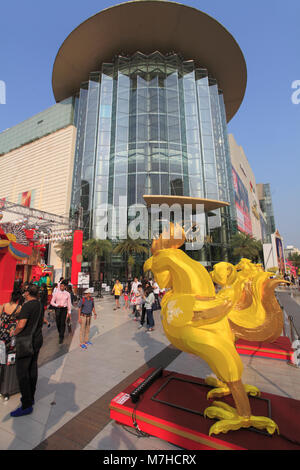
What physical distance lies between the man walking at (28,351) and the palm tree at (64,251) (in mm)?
22097

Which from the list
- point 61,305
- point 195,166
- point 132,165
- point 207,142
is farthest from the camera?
point 207,142

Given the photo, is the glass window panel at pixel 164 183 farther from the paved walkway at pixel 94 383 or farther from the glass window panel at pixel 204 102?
the paved walkway at pixel 94 383

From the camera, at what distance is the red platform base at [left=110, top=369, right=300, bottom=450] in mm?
2143

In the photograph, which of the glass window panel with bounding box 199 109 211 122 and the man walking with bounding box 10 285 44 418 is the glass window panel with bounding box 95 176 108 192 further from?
the man walking with bounding box 10 285 44 418

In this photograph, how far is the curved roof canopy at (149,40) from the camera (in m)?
23.3

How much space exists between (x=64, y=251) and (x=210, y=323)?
24.4 metres

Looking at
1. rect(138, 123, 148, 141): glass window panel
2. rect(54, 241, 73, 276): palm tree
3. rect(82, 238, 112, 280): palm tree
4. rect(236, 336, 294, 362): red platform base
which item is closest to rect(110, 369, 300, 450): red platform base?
rect(236, 336, 294, 362): red platform base

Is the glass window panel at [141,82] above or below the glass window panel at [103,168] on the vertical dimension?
above

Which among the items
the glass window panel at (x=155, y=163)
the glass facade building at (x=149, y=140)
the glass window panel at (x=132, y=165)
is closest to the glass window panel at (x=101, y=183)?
the glass facade building at (x=149, y=140)

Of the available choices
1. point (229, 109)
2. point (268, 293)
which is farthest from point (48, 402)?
point (229, 109)

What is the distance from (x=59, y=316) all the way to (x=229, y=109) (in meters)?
39.1

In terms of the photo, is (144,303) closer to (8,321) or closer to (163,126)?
(8,321)

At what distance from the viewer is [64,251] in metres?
24.6

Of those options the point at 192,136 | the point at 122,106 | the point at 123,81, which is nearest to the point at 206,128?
the point at 192,136
